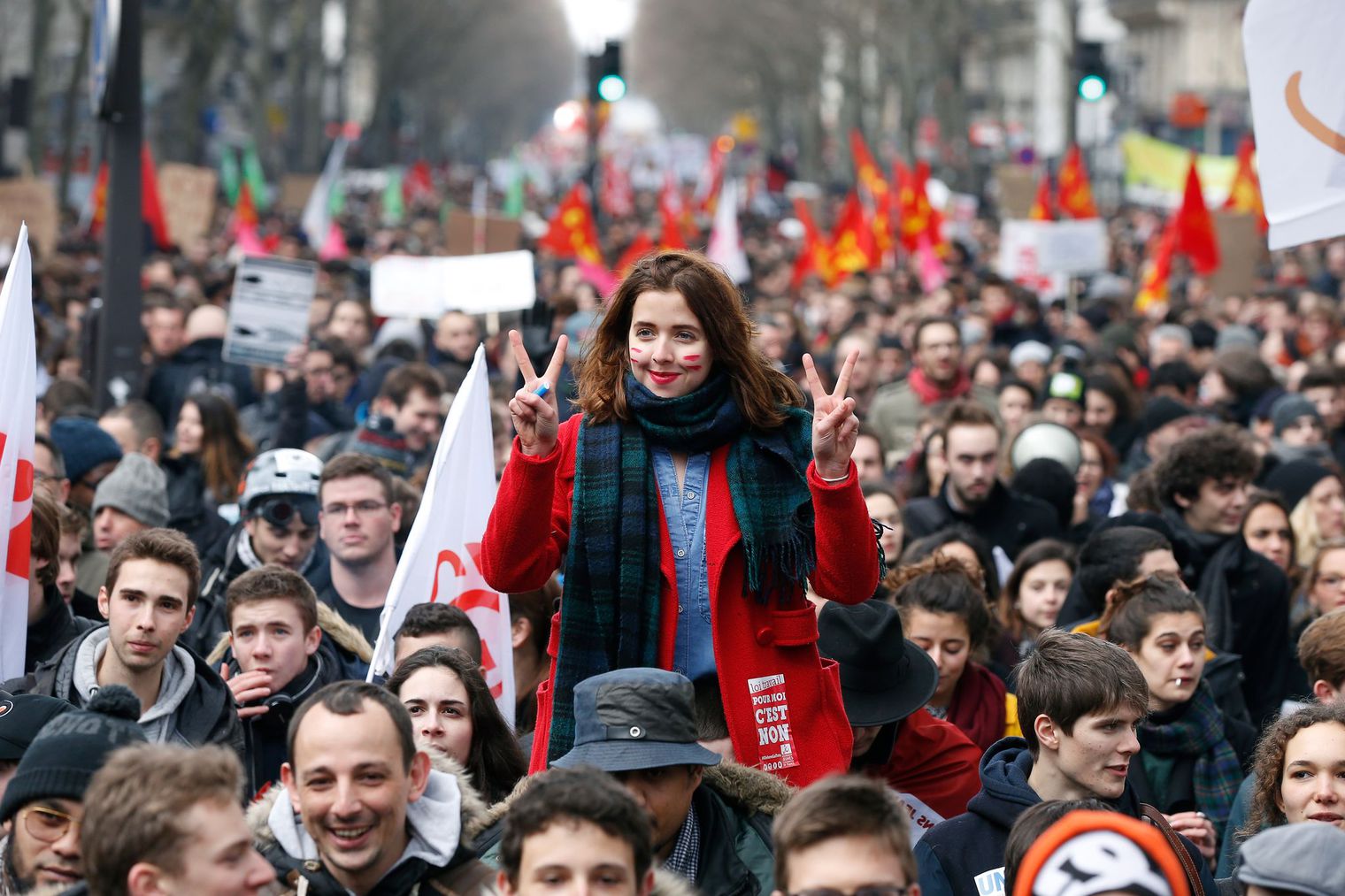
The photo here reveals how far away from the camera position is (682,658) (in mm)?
4527

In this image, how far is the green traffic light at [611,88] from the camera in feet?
57.5

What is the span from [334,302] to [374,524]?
7.59 m

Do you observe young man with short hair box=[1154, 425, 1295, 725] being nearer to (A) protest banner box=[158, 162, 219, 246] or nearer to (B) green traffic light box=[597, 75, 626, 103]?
(B) green traffic light box=[597, 75, 626, 103]

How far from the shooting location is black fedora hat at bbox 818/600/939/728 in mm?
5211

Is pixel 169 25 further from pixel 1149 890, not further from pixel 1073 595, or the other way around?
pixel 1149 890

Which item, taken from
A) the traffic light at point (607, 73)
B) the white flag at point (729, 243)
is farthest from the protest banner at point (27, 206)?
the white flag at point (729, 243)

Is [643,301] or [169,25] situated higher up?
[169,25]

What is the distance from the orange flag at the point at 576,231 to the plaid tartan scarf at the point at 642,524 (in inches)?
604

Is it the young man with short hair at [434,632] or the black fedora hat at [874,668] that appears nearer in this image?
the black fedora hat at [874,668]

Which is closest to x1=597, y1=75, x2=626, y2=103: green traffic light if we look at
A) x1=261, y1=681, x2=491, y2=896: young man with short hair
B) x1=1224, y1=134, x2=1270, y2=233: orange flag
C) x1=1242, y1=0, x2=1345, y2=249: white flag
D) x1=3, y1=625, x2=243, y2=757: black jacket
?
x1=1224, y1=134, x2=1270, y2=233: orange flag

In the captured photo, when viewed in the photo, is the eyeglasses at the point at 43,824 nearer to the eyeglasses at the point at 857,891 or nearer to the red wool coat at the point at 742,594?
the red wool coat at the point at 742,594

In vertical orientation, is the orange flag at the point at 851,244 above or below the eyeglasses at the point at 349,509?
above

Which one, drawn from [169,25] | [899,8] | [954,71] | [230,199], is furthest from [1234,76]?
[230,199]

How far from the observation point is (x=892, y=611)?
17.4 feet
